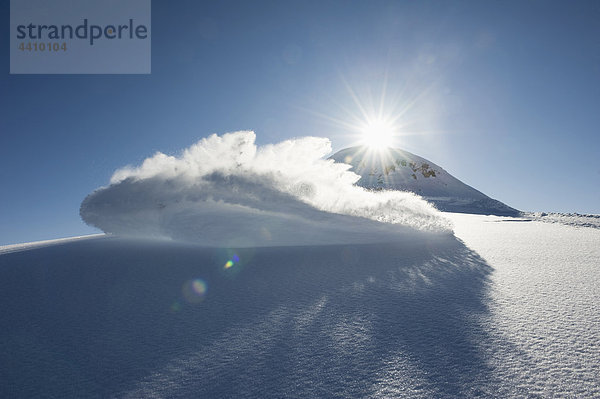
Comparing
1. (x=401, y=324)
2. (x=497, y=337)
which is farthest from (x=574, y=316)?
(x=401, y=324)

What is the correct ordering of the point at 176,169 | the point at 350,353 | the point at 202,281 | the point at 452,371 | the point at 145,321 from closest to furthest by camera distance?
1. the point at 452,371
2. the point at 350,353
3. the point at 145,321
4. the point at 202,281
5. the point at 176,169


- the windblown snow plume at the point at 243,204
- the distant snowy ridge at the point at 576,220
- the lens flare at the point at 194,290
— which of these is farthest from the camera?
the distant snowy ridge at the point at 576,220

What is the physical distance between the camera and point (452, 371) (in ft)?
5.24

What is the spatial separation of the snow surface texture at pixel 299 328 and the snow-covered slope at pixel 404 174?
1433 inches

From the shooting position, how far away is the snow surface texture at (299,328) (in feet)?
5.13

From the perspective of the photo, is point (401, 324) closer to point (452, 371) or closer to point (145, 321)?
point (452, 371)

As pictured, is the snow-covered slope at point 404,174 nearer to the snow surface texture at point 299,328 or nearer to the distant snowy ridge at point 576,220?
the distant snowy ridge at point 576,220

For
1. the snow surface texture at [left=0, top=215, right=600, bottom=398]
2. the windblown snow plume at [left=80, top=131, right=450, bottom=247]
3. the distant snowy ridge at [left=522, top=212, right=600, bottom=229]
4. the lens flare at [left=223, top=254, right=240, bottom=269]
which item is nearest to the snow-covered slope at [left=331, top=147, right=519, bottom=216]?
the distant snowy ridge at [left=522, top=212, right=600, bottom=229]

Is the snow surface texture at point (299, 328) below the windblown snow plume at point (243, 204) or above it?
below

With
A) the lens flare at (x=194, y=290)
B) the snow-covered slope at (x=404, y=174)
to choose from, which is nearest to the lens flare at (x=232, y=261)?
the lens flare at (x=194, y=290)

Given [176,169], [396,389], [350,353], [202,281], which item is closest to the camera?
[396,389]

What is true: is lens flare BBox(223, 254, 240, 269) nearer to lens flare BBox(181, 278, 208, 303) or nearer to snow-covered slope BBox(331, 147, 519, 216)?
lens flare BBox(181, 278, 208, 303)

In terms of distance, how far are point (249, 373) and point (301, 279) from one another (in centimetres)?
154

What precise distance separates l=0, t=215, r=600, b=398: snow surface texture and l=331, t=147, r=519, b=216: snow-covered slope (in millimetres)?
36388
